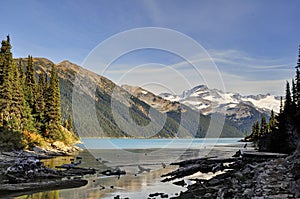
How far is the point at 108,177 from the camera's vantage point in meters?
42.5

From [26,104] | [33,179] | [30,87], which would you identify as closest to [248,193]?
[33,179]

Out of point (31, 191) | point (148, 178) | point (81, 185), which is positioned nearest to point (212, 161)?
point (148, 178)

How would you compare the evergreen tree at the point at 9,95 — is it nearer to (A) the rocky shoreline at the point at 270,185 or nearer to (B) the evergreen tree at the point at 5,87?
(B) the evergreen tree at the point at 5,87

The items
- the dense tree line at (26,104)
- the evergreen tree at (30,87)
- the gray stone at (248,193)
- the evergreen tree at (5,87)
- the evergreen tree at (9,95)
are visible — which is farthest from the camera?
the evergreen tree at (30,87)

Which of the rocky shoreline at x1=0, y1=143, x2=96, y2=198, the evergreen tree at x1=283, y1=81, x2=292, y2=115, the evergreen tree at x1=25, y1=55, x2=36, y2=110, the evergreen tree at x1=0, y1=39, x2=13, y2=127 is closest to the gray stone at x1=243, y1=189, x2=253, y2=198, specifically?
the rocky shoreline at x1=0, y1=143, x2=96, y2=198

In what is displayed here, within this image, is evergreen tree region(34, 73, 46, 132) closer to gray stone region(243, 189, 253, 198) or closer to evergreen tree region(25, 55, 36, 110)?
evergreen tree region(25, 55, 36, 110)

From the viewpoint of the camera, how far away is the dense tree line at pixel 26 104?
71.1 metres

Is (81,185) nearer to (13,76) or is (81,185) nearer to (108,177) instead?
(108,177)

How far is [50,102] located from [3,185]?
61660 millimetres

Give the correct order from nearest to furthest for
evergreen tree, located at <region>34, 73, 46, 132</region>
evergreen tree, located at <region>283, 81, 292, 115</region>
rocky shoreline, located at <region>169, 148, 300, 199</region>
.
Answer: rocky shoreline, located at <region>169, 148, 300, 199</region>
evergreen tree, located at <region>283, 81, 292, 115</region>
evergreen tree, located at <region>34, 73, 46, 132</region>

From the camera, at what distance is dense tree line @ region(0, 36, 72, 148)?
7112cm

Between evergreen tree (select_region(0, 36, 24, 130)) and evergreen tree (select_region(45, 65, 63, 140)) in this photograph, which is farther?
evergreen tree (select_region(45, 65, 63, 140))

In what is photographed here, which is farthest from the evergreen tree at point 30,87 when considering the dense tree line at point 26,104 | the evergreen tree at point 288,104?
the evergreen tree at point 288,104

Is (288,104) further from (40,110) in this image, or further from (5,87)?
(40,110)
